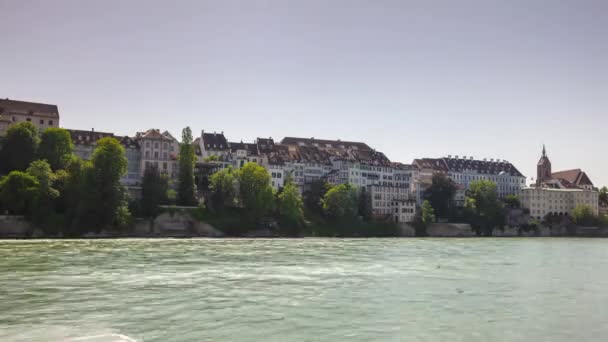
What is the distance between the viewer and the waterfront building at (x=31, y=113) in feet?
338

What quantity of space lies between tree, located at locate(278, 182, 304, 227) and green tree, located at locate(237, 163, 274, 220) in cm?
251

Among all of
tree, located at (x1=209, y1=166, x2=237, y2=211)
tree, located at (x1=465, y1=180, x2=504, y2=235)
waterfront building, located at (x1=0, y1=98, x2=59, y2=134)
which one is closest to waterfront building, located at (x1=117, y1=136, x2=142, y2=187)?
waterfront building, located at (x1=0, y1=98, x2=59, y2=134)

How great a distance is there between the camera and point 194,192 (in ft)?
308

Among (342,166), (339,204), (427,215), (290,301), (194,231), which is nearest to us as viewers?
(290,301)

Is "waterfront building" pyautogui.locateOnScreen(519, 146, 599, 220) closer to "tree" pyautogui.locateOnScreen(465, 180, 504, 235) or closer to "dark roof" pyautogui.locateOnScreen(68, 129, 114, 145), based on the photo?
"tree" pyautogui.locateOnScreen(465, 180, 504, 235)

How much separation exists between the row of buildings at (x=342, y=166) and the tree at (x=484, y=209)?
8222 millimetres

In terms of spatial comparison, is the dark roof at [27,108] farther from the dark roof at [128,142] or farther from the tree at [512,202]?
the tree at [512,202]

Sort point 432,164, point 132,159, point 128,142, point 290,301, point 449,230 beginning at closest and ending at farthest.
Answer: point 290,301, point 132,159, point 128,142, point 449,230, point 432,164

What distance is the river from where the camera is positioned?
19391 mm

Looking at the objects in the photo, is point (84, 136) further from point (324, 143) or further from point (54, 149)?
point (324, 143)

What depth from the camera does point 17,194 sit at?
73125mm

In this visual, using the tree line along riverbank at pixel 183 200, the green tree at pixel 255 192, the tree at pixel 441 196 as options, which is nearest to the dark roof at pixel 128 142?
the tree line along riverbank at pixel 183 200

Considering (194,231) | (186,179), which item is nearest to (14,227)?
(194,231)

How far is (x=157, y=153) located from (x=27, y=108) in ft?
84.9
